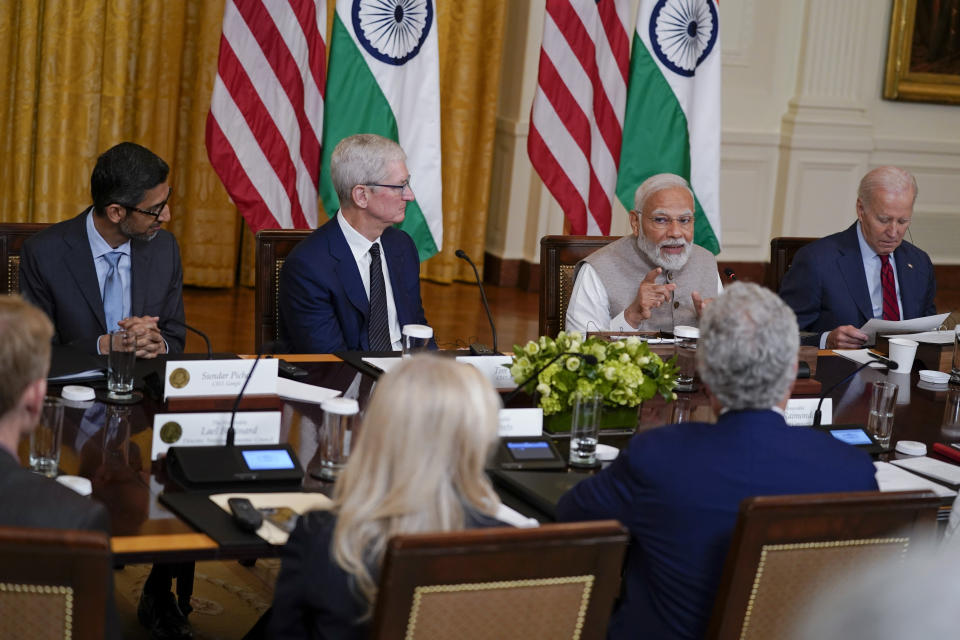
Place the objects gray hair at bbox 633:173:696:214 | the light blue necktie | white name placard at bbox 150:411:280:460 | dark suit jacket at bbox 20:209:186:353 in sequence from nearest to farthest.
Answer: white name placard at bbox 150:411:280:460 < dark suit jacket at bbox 20:209:186:353 < the light blue necktie < gray hair at bbox 633:173:696:214

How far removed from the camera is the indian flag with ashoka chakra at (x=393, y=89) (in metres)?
4.92

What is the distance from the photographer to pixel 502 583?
1702mm

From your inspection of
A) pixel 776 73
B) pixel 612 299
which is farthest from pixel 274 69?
pixel 776 73

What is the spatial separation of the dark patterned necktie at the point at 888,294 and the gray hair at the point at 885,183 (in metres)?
0.25

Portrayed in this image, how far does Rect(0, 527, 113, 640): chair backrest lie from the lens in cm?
156

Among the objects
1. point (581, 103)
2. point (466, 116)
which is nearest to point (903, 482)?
point (581, 103)

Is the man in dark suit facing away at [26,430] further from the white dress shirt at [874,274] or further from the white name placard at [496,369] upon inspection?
the white dress shirt at [874,274]

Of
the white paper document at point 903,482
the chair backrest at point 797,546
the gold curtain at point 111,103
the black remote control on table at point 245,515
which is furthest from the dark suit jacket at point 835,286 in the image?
the gold curtain at point 111,103

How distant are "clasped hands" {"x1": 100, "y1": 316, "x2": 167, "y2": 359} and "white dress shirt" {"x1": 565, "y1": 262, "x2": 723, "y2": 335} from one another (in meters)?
1.41

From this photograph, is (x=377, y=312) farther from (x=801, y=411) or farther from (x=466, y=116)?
(x=466, y=116)

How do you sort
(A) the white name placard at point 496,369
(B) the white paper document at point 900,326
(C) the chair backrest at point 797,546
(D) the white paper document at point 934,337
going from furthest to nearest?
(B) the white paper document at point 900,326 < (D) the white paper document at point 934,337 < (A) the white name placard at point 496,369 < (C) the chair backrest at point 797,546

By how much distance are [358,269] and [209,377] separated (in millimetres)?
1108

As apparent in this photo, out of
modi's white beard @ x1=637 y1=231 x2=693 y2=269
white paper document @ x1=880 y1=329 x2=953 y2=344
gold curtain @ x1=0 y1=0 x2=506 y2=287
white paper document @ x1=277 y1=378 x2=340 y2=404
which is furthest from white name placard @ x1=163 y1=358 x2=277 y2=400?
gold curtain @ x1=0 y1=0 x2=506 y2=287

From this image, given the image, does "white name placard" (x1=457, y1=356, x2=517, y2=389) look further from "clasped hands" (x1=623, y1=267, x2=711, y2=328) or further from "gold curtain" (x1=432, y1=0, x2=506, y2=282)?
"gold curtain" (x1=432, y1=0, x2=506, y2=282)
